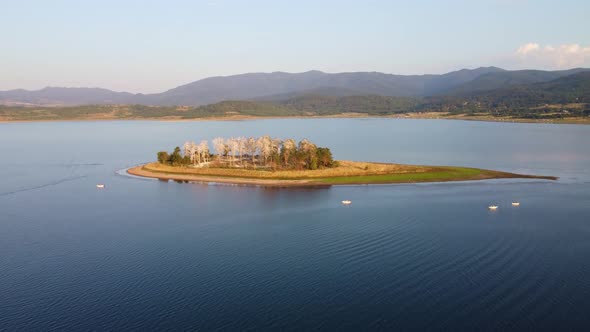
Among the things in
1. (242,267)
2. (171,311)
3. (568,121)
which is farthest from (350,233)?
(568,121)

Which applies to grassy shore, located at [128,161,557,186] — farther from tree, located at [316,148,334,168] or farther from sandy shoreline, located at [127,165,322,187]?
tree, located at [316,148,334,168]

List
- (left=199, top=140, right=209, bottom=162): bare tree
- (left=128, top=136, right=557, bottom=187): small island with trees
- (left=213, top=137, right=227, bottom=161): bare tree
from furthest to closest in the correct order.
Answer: (left=213, top=137, right=227, bottom=161): bare tree < (left=199, top=140, right=209, bottom=162): bare tree < (left=128, top=136, right=557, bottom=187): small island with trees

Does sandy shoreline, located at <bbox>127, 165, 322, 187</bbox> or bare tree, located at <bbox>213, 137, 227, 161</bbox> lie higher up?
bare tree, located at <bbox>213, 137, 227, 161</bbox>

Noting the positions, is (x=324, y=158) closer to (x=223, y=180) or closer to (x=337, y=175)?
(x=337, y=175)

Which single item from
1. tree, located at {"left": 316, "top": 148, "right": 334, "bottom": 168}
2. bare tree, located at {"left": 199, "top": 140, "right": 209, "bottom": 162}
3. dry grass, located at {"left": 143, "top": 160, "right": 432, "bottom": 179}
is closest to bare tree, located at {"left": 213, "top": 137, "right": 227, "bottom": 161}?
bare tree, located at {"left": 199, "top": 140, "right": 209, "bottom": 162}

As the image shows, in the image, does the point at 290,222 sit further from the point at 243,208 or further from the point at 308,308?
the point at 308,308

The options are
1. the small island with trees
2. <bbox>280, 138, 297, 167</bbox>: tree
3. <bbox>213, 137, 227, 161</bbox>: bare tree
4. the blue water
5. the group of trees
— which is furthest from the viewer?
<bbox>213, 137, 227, 161</bbox>: bare tree
